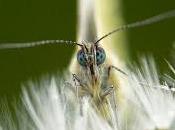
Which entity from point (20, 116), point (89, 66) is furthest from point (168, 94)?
point (20, 116)

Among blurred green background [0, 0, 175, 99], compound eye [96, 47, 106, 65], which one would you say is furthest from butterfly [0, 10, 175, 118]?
blurred green background [0, 0, 175, 99]

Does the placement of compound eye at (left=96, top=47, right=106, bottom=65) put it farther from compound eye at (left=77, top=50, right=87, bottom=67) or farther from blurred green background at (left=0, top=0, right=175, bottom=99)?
blurred green background at (left=0, top=0, right=175, bottom=99)

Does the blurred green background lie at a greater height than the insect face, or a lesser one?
greater

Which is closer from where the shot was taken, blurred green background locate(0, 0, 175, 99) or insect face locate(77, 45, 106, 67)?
insect face locate(77, 45, 106, 67)

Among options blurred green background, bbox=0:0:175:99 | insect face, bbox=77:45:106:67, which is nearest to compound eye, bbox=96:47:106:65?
insect face, bbox=77:45:106:67

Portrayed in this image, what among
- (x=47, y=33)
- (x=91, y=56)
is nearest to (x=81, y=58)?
(x=91, y=56)

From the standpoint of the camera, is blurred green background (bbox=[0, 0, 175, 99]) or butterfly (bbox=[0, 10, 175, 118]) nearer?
butterfly (bbox=[0, 10, 175, 118])

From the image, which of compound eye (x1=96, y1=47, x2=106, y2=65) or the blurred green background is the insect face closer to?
compound eye (x1=96, y1=47, x2=106, y2=65)

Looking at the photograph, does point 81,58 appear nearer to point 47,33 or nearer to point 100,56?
point 100,56
